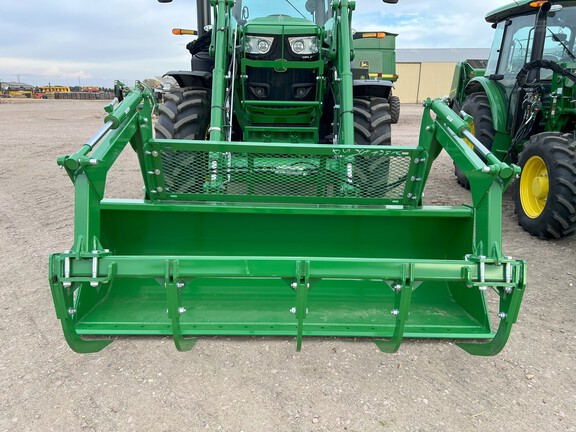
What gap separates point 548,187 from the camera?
180 inches

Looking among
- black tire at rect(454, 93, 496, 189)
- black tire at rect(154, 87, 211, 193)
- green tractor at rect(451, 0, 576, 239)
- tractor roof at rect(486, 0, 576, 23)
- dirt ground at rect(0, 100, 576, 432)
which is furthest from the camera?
black tire at rect(454, 93, 496, 189)

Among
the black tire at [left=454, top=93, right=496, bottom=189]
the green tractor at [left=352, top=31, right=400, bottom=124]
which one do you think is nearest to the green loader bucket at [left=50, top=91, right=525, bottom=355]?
the black tire at [left=454, top=93, right=496, bottom=189]

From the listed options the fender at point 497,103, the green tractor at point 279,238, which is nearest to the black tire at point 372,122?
the green tractor at point 279,238

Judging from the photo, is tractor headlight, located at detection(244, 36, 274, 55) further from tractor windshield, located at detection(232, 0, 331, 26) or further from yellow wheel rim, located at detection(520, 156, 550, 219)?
yellow wheel rim, located at detection(520, 156, 550, 219)

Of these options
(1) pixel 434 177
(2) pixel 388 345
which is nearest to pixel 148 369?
(2) pixel 388 345

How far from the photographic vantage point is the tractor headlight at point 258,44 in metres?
4.17

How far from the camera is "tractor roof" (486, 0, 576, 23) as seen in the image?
5.35 meters

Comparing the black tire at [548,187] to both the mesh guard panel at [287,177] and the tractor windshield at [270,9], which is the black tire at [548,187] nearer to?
the mesh guard panel at [287,177]

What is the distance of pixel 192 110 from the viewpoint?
13.8ft

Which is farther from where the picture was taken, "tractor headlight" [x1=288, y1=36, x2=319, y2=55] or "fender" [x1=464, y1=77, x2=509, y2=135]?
"fender" [x1=464, y1=77, x2=509, y2=135]

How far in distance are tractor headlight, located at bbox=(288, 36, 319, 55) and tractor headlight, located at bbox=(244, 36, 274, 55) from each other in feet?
0.66

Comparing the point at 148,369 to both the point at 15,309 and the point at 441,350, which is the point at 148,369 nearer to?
the point at 15,309

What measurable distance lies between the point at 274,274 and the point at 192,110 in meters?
2.72

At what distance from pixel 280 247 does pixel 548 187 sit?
3.19 metres
